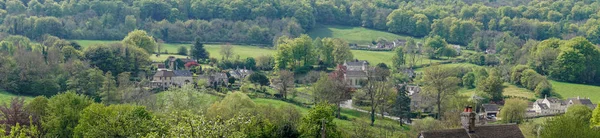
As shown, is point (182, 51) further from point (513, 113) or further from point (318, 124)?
point (318, 124)

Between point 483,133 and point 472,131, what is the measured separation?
0.72 m

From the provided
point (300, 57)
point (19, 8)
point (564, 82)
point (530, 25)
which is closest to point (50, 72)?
point (300, 57)

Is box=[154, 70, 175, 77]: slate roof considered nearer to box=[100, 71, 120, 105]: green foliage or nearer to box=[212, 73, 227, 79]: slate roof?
box=[212, 73, 227, 79]: slate roof

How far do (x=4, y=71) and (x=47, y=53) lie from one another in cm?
809

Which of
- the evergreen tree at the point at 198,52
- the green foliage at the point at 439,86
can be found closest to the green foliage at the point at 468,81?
the green foliage at the point at 439,86

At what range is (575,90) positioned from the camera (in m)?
83.4

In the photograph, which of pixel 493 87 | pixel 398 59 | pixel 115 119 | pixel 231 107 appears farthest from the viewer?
pixel 398 59

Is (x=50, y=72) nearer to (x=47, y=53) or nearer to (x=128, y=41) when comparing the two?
(x=47, y=53)

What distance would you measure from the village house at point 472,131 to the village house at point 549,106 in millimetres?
34167

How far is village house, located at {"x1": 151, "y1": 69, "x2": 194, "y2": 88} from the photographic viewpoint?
72.7 m

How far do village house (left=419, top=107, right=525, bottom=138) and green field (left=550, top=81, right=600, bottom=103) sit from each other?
4407 centimetres

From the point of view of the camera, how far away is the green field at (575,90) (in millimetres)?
79938

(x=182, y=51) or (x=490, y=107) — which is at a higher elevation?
(x=182, y=51)

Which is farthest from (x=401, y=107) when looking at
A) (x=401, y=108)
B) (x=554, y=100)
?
(x=554, y=100)
